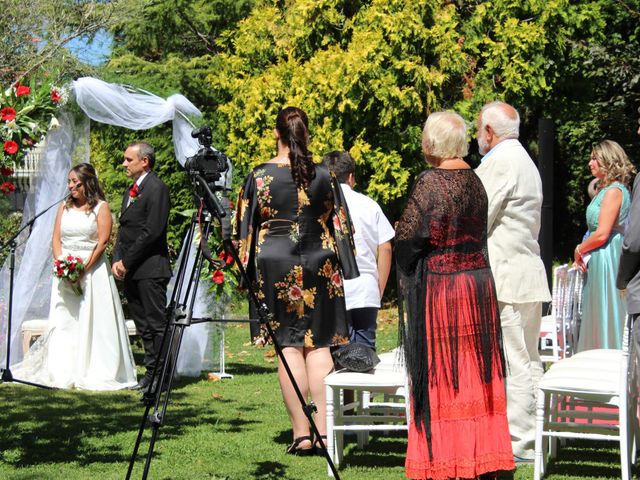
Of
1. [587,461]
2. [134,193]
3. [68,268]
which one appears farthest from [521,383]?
[68,268]

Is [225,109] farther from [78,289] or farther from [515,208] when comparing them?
[515,208]

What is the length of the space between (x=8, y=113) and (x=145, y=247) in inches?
Result: 130

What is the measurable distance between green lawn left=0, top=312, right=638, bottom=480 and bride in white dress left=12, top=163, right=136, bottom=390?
→ 341 mm

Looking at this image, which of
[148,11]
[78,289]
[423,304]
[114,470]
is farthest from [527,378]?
[148,11]

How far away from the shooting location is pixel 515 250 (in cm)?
658

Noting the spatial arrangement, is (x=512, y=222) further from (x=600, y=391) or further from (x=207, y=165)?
(x=207, y=165)

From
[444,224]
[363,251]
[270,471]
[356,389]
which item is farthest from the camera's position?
[363,251]

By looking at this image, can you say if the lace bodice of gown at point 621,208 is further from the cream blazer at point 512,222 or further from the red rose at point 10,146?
the red rose at point 10,146

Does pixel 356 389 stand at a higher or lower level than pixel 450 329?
lower

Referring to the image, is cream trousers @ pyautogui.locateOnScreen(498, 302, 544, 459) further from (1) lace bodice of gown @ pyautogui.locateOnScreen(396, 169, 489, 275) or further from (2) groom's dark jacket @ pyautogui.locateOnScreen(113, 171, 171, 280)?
(2) groom's dark jacket @ pyautogui.locateOnScreen(113, 171, 171, 280)

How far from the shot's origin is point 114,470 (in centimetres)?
641

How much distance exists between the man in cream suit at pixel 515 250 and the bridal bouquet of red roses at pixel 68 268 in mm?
4818

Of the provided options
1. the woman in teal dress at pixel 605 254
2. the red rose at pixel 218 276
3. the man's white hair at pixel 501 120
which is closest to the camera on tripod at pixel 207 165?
the man's white hair at pixel 501 120

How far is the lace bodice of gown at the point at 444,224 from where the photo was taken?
542 cm
